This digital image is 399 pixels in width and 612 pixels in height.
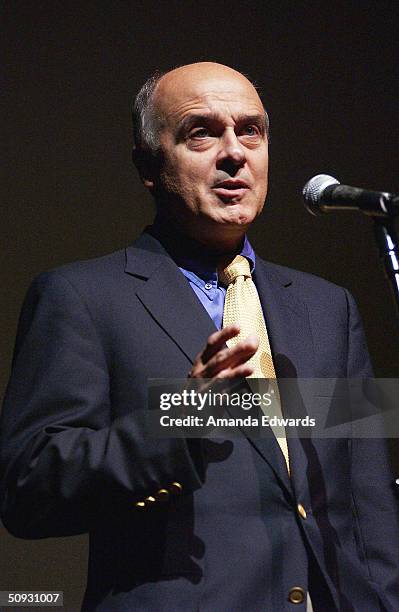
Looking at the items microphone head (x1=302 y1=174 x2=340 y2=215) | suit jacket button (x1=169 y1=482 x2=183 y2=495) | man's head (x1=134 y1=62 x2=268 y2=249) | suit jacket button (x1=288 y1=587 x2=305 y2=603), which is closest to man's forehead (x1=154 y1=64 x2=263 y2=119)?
man's head (x1=134 y1=62 x2=268 y2=249)

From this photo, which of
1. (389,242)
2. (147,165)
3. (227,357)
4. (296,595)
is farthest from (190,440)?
(147,165)

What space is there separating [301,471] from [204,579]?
273mm

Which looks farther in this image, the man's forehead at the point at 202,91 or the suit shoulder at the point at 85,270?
the man's forehead at the point at 202,91

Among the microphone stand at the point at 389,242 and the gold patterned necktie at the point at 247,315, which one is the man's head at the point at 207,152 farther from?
the microphone stand at the point at 389,242

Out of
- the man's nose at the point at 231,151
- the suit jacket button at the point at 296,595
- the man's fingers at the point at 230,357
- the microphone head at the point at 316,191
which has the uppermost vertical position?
the man's nose at the point at 231,151

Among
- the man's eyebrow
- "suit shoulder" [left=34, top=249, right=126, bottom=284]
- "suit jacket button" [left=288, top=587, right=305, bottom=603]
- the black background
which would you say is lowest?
"suit jacket button" [left=288, top=587, right=305, bottom=603]

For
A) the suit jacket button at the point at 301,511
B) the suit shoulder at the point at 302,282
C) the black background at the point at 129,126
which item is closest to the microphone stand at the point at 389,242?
the suit jacket button at the point at 301,511

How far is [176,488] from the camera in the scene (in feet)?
5.61

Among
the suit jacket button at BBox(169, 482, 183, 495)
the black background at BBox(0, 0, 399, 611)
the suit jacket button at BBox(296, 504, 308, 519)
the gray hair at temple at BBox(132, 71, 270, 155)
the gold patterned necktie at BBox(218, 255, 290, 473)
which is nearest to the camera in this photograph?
the suit jacket button at BBox(169, 482, 183, 495)

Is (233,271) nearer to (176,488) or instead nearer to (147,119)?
(147,119)

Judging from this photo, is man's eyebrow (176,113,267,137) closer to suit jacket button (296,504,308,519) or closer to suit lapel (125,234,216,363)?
suit lapel (125,234,216,363)

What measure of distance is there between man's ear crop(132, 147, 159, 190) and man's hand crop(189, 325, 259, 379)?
764 millimetres

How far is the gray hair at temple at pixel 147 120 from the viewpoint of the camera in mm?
2248

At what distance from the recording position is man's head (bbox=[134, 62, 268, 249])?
6.94 feet
